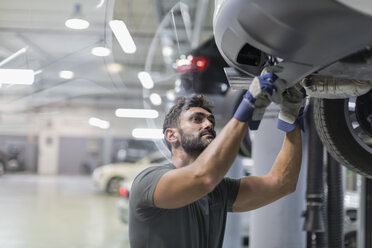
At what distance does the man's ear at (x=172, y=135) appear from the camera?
4.31 ft

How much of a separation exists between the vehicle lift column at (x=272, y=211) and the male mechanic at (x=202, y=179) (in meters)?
0.61

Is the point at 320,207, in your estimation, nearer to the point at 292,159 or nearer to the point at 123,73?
the point at 292,159

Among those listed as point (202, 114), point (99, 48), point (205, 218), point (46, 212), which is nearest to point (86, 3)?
point (99, 48)

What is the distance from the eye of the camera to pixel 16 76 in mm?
2418

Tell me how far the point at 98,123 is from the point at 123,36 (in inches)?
493

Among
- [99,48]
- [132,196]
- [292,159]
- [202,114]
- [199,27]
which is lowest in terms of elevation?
[132,196]

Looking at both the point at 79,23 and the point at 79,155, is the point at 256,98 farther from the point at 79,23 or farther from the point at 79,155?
the point at 79,155

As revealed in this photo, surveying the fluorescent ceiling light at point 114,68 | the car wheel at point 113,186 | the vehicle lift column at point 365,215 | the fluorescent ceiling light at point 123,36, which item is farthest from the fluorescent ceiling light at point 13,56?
the car wheel at point 113,186

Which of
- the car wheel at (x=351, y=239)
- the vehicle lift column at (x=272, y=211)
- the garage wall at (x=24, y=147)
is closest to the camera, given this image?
the vehicle lift column at (x=272, y=211)

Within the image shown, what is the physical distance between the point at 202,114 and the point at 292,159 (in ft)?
1.02

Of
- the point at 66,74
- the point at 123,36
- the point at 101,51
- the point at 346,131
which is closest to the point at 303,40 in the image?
the point at 346,131

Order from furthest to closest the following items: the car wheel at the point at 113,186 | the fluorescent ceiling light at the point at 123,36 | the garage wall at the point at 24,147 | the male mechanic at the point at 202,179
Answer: the garage wall at the point at 24,147, the car wheel at the point at 113,186, the fluorescent ceiling light at the point at 123,36, the male mechanic at the point at 202,179

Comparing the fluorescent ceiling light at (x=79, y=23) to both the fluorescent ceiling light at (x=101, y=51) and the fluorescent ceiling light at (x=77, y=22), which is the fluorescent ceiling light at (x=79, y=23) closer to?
the fluorescent ceiling light at (x=77, y=22)

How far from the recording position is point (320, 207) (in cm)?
204
